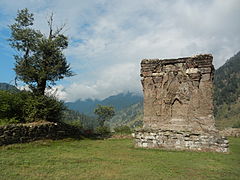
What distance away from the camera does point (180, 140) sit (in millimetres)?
13703

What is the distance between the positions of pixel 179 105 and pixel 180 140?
241 centimetres

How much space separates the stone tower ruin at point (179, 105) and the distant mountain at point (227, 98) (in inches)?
3568

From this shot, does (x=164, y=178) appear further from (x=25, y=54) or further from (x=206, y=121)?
(x=25, y=54)

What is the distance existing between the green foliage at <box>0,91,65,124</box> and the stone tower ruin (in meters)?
8.12

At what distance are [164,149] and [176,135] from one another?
1.12m

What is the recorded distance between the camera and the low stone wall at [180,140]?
13078mm

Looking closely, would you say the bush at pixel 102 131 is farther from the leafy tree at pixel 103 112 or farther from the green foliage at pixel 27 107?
the leafy tree at pixel 103 112

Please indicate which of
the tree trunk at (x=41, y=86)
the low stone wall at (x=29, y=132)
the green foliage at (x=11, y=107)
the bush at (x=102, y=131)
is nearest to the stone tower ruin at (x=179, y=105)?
the low stone wall at (x=29, y=132)

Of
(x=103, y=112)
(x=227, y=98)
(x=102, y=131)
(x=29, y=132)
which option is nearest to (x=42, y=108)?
(x=29, y=132)

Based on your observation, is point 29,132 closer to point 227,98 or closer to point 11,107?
point 11,107

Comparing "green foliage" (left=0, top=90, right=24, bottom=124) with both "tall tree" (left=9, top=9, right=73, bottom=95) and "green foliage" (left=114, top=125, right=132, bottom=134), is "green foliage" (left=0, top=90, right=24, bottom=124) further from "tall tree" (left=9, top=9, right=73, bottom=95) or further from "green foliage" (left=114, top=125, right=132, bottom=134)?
"green foliage" (left=114, top=125, right=132, bottom=134)

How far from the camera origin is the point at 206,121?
13.9 m

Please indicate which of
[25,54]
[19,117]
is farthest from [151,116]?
[25,54]

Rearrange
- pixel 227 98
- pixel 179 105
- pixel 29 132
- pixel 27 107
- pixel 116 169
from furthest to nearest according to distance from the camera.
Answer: pixel 227 98, pixel 27 107, pixel 179 105, pixel 29 132, pixel 116 169
